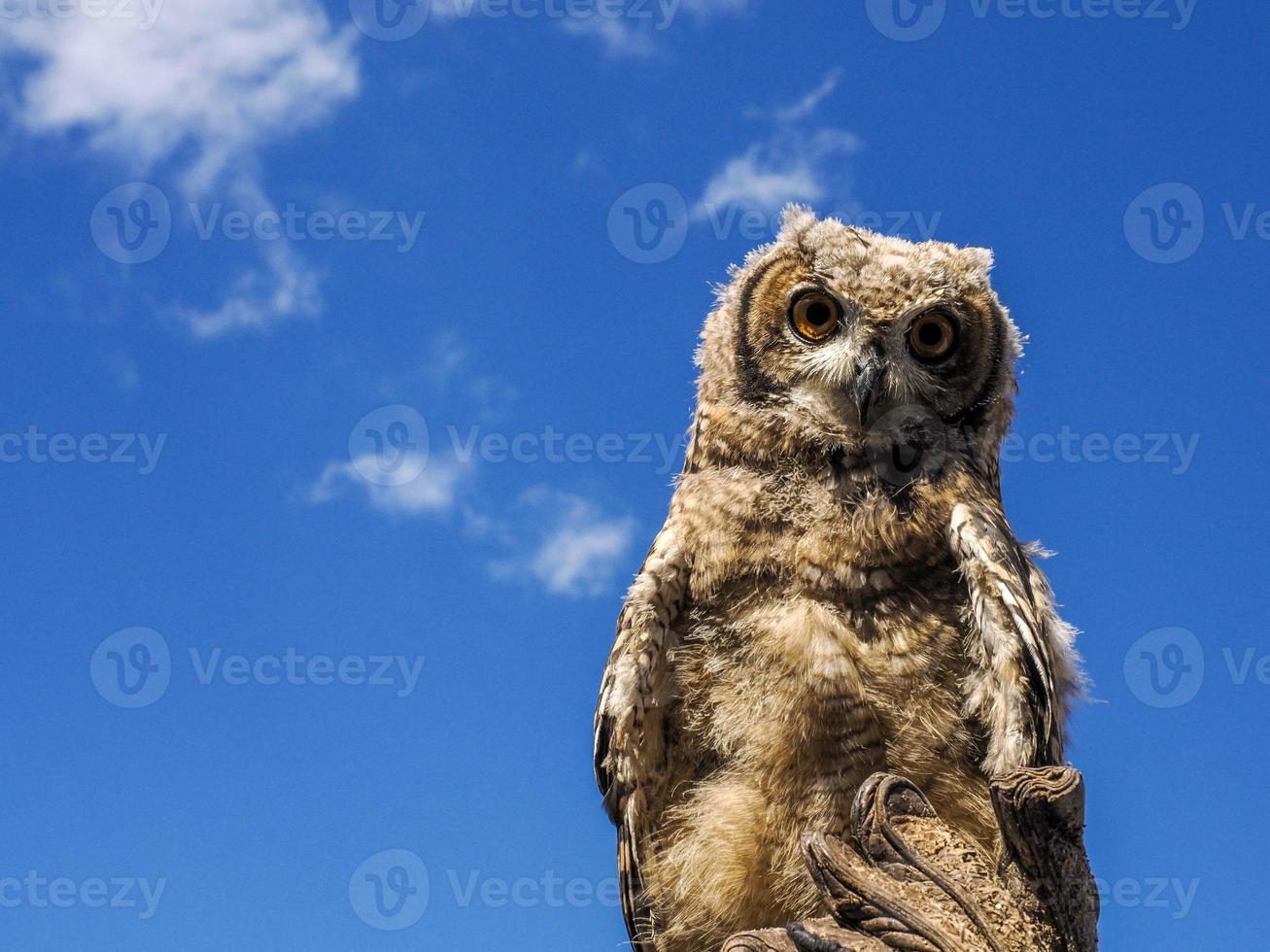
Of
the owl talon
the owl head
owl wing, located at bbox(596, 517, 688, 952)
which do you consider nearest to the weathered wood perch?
the owl talon

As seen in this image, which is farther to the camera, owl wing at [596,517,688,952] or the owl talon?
owl wing at [596,517,688,952]

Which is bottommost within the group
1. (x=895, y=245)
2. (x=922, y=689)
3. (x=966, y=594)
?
(x=922, y=689)

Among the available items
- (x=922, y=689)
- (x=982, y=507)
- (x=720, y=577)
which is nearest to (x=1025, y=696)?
(x=922, y=689)

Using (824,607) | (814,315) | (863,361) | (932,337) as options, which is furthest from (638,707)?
(932,337)

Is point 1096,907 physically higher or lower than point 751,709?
lower

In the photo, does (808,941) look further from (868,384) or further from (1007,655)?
(868,384)

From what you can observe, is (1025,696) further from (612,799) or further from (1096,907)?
(612,799)

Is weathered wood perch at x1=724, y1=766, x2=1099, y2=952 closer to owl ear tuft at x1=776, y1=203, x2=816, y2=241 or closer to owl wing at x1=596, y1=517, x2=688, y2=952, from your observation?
owl wing at x1=596, y1=517, x2=688, y2=952

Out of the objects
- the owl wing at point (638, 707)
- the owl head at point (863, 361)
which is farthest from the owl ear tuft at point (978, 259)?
the owl wing at point (638, 707)
